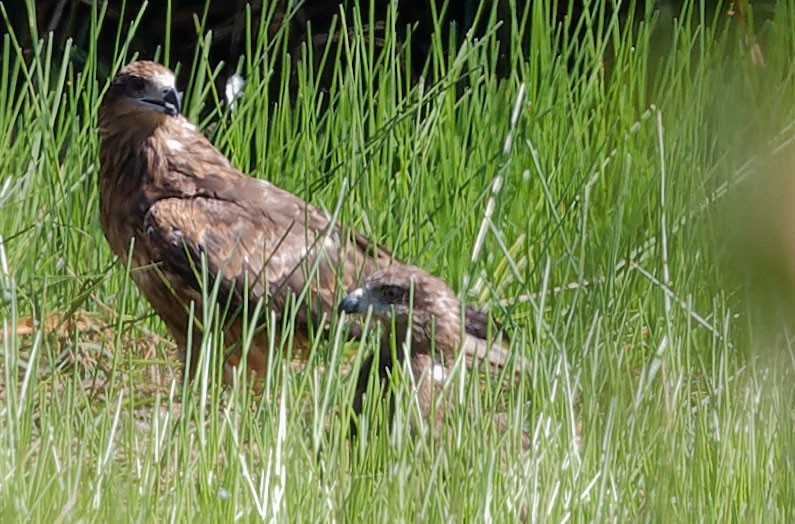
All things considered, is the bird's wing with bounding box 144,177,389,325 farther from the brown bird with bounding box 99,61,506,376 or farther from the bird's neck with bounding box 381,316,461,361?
the bird's neck with bounding box 381,316,461,361

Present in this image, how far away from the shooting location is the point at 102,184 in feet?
12.7

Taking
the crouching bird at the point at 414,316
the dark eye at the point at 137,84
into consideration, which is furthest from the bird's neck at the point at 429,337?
the dark eye at the point at 137,84

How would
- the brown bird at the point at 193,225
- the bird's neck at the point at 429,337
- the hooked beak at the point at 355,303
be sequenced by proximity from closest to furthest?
the hooked beak at the point at 355,303
the bird's neck at the point at 429,337
the brown bird at the point at 193,225

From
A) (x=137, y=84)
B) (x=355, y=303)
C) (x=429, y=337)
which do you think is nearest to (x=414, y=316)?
(x=429, y=337)

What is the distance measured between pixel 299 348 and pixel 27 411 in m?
1.55

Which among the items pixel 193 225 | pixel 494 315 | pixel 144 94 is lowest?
pixel 494 315

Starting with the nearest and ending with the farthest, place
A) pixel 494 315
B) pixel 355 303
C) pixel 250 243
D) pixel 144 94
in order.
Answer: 1. pixel 355 303
2. pixel 494 315
3. pixel 250 243
4. pixel 144 94

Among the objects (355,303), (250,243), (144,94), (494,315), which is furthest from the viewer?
(144,94)

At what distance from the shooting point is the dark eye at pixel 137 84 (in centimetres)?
377

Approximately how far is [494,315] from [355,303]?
1.78ft

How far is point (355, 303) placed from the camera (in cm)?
312

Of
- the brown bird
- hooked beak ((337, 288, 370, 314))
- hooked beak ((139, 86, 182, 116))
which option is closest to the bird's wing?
the brown bird

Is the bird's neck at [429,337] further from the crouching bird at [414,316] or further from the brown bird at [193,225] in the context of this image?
the brown bird at [193,225]

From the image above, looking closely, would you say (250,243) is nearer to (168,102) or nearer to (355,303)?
(168,102)
